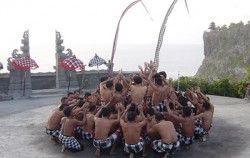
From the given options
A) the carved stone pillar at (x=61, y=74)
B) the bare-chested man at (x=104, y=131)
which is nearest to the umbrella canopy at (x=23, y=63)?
the carved stone pillar at (x=61, y=74)

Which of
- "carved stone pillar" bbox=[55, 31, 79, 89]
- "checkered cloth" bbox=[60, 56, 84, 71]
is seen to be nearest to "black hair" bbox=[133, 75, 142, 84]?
"checkered cloth" bbox=[60, 56, 84, 71]

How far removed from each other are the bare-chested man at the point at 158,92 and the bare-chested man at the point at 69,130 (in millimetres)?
2748

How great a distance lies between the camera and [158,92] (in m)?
12.0

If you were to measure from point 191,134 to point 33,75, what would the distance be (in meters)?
15.7

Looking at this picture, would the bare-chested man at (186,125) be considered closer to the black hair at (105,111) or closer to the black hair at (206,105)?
the black hair at (206,105)

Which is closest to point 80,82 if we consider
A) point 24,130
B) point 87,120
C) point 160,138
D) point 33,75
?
point 33,75

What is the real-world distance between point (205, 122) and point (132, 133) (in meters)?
2.96

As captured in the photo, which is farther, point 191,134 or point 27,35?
point 27,35

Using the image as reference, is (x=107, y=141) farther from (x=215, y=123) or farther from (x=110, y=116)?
(x=215, y=123)

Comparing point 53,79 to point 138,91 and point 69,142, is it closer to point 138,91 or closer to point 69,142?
point 138,91

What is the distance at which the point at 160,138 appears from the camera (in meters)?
10.1

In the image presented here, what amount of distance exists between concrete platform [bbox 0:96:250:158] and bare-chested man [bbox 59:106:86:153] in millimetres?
239

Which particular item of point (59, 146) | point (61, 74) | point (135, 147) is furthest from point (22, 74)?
point (135, 147)

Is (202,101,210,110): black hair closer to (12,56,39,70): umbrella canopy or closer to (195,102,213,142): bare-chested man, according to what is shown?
(195,102,213,142): bare-chested man
